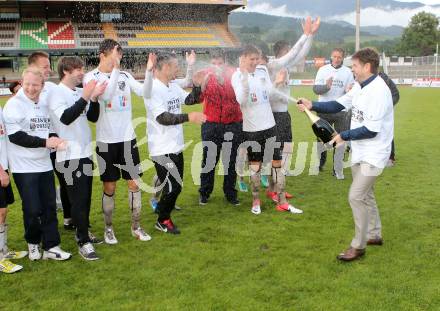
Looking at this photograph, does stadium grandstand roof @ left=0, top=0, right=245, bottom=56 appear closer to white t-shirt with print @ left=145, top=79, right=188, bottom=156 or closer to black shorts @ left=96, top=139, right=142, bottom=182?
white t-shirt with print @ left=145, top=79, right=188, bottom=156

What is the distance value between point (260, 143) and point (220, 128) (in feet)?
2.44

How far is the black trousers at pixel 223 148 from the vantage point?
6914 millimetres

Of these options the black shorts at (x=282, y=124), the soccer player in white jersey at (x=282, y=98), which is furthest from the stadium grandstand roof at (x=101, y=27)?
the black shorts at (x=282, y=124)

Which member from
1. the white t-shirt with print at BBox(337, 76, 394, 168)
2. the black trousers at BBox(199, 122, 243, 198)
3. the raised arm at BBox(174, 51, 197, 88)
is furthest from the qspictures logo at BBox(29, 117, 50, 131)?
the white t-shirt with print at BBox(337, 76, 394, 168)

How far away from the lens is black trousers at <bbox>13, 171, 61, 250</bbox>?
4.79 m

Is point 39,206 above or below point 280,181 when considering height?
above

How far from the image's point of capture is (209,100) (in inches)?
270

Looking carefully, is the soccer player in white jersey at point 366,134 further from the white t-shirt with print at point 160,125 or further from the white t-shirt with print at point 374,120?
the white t-shirt with print at point 160,125

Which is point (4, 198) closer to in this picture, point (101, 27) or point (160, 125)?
point (160, 125)

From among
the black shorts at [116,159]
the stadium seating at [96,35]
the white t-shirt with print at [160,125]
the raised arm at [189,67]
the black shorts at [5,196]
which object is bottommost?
the black shorts at [5,196]

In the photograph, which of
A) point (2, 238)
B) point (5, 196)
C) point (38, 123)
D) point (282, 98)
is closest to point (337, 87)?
point (282, 98)

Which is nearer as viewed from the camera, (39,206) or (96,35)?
(39,206)

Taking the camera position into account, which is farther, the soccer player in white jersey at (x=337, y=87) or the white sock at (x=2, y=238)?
the soccer player in white jersey at (x=337, y=87)

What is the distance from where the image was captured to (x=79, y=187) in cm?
502
